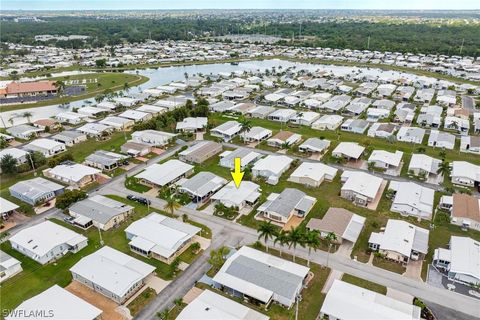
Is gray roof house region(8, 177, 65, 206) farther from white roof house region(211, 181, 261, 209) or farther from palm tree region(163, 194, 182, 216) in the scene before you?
white roof house region(211, 181, 261, 209)

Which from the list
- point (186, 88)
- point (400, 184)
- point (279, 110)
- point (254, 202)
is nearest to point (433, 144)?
point (400, 184)

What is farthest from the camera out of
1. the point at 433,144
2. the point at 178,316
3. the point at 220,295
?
the point at 433,144

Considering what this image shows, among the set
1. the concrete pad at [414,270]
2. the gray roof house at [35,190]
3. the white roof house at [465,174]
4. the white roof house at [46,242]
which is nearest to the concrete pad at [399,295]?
the concrete pad at [414,270]

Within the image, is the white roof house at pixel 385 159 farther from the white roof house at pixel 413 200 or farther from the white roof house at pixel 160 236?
the white roof house at pixel 160 236

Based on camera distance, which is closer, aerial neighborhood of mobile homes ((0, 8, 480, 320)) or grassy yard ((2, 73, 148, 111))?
aerial neighborhood of mobile homes ((0, 8, 480, 320))

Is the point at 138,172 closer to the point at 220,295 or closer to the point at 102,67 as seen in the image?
the point at 220,295

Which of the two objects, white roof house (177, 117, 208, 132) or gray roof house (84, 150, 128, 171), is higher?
white roof house (177, 117, 208, 132)

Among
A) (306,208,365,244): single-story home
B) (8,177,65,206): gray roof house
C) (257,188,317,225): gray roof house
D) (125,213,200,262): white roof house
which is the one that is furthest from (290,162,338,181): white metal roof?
(8,177,65,206): gray roof house
